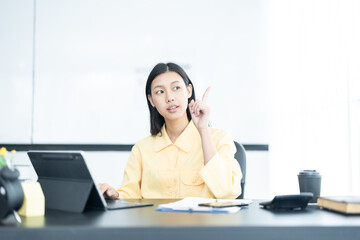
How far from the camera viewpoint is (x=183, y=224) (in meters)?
0.83

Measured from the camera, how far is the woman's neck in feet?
6.36

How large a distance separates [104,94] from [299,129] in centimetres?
149

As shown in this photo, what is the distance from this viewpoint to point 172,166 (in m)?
1.84

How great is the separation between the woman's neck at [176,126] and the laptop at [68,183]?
0.76 metres

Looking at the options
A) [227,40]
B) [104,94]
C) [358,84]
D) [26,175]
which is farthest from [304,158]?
[26,175]

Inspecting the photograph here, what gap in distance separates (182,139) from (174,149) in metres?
0.06

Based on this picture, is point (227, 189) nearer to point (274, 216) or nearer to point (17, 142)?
point (274, 216)

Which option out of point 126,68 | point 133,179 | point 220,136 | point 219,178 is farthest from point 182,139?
point 126,68

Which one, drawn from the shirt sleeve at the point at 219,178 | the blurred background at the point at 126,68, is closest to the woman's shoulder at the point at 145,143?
the shirt sleeve at the point at 219,178

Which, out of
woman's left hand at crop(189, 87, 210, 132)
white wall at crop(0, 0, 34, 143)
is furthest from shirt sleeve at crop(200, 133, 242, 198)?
white wall at crop(0, 0, 34, 143)

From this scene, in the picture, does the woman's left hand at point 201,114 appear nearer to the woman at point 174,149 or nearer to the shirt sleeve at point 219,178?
the woman at point 174,149

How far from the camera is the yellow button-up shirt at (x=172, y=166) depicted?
70.0 inches

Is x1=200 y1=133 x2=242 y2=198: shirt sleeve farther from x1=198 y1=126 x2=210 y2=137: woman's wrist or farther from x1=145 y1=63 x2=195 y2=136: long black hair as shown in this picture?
x1=145 y1=63 x2=195 y2=136: long black hair

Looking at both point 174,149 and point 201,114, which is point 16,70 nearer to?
point 174,149
